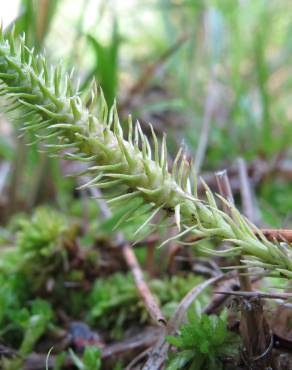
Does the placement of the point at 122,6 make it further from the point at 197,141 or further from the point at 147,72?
the point at 197,141

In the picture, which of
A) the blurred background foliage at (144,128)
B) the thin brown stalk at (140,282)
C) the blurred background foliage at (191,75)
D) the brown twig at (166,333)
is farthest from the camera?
the blurred background foliage at (191,75)

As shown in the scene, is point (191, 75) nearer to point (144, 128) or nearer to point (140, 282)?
point (144, 128)

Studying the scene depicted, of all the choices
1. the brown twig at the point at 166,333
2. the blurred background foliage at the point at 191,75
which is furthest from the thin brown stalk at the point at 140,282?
the blurred background foliage at the point at 191,75

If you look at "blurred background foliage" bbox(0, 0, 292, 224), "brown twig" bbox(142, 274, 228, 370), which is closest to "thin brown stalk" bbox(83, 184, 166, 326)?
"brown twig" bbox(142, 274, 228, 370)

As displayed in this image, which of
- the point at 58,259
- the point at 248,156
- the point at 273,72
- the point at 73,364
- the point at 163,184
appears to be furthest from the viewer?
the point at 273,72

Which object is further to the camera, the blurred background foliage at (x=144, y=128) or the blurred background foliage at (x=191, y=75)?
the blurred background foliage at (x=191, y=75)

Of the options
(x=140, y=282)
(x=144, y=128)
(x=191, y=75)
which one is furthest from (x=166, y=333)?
(x=191, y=75)

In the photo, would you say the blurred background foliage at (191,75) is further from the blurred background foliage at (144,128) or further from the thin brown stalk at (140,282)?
the thin brown stalk at (140,282)

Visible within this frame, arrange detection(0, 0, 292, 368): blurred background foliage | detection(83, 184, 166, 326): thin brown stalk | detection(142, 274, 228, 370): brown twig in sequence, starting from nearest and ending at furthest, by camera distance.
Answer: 1. detection(142, 274, 228, 370): brown twig
2. detection(83, 184, 166, 326): thin brown stalk
3. detection(0, 0, 292, 368): blurred background foliage

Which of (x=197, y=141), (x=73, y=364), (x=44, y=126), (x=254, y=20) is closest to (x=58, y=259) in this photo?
(x=73, y=364)

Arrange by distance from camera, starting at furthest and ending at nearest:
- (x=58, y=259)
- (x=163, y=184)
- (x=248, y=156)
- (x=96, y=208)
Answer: (x=248, y=156) < (x=96, y=208) < (x=58, y=259) < (x=163, y=184)

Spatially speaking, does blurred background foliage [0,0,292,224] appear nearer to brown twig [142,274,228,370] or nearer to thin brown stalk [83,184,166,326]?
thin brown stalk [83,184,166,326]
